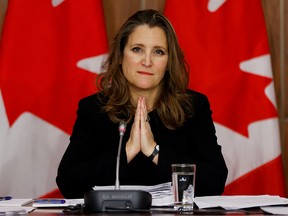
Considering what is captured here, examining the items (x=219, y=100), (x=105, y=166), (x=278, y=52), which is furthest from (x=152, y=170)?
(x=278, y=52)

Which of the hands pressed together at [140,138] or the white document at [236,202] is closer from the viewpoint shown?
the white document at [236,202]

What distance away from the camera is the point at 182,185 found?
6.45 feet

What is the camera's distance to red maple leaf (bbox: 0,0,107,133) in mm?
3375

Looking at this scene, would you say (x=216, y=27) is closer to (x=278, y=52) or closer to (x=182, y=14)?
(x=182, y=14)

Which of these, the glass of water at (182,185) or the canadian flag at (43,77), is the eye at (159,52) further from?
the glass of water at (182,185)

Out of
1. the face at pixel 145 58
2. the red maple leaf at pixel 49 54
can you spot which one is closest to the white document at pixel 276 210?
the face at pixel 145 58

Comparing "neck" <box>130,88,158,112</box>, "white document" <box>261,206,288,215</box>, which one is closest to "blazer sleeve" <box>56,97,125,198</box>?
"neck" <box>130,88,158,112</box>

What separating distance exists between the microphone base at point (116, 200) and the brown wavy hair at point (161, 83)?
3.41 ft

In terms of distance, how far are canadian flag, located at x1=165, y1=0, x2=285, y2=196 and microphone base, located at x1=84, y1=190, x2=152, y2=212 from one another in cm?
161

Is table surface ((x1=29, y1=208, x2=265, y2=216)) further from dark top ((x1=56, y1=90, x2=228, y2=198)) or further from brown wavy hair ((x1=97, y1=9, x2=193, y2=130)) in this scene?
brown wavy hair ((x1=97, y1=9, x2=193, y2=130))

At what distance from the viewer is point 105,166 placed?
2.62 m

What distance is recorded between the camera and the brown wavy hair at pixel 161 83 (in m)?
2.90

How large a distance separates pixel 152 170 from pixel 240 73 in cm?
96

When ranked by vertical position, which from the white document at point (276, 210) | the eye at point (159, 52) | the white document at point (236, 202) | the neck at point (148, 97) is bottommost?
the white document at point (276, 210)
